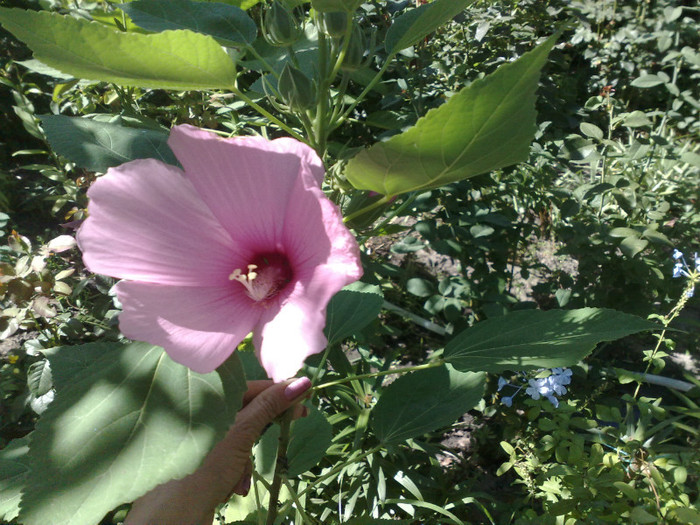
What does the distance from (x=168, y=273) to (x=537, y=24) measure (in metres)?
1.98

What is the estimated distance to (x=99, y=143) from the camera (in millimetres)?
620

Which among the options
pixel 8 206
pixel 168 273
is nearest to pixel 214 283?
pixel 168 273

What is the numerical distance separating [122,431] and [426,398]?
0.54m

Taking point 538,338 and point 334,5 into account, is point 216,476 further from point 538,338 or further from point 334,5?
point 334,5

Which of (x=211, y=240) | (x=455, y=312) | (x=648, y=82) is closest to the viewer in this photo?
(x=211, y=240)

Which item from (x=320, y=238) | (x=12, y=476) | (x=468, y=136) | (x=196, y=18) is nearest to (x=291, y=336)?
(x=320, y=238)

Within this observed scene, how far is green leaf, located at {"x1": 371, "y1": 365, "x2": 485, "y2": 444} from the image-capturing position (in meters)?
0.89

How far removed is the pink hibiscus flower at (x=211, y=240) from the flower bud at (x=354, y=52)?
193 millimetres

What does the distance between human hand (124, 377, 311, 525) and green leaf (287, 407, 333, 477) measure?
188mm

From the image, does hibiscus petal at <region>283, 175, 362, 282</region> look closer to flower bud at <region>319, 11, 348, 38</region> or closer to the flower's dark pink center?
the flower's dark pink center

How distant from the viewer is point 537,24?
2037 mm

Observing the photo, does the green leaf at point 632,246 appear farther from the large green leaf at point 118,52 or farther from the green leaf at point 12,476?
the green leaf at point 12,476

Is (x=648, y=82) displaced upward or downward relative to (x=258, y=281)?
downward

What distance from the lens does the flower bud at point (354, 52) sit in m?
0.61
